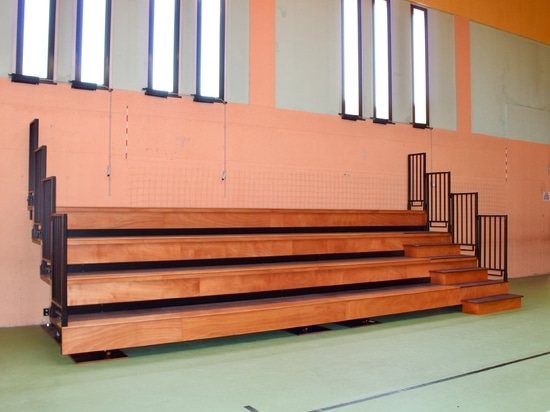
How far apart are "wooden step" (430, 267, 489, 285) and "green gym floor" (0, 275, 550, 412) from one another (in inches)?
40.8

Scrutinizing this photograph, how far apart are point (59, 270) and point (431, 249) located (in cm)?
406

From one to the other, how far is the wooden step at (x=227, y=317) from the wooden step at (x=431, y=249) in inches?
26.4

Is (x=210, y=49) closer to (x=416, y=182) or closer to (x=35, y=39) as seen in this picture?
(x=35, y=39)

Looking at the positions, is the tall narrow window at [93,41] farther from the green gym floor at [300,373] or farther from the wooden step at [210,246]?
the green gym floor at [300,373]

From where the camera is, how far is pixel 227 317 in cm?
383

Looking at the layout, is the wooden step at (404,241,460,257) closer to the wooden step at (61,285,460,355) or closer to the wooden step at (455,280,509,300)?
the wooden step at (455,280,509,300)

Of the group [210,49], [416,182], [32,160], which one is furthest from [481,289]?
[32,160]

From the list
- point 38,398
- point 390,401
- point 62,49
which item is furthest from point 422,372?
point 62,49

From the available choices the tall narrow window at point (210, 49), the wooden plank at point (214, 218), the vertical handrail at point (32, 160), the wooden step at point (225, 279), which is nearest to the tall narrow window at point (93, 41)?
the vertical handrail at point (32, 160)

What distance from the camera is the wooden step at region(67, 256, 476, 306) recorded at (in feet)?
11.9

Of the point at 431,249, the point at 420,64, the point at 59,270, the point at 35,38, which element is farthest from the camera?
the point at 420,64

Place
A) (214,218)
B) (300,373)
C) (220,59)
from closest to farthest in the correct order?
(300,373) < (214,218) < (220,59)

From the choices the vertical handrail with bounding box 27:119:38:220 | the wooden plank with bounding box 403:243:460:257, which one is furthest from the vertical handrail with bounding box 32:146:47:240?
the wooden plank with bounding box 403:243:460:257

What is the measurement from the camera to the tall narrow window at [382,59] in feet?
22.9
